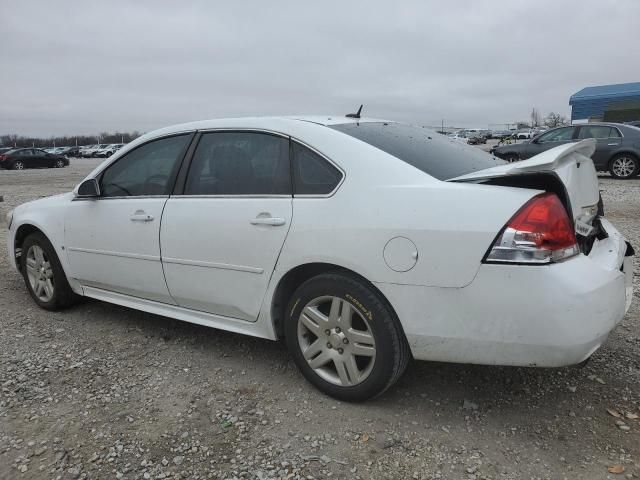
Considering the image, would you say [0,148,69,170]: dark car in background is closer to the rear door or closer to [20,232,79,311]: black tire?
the rear door

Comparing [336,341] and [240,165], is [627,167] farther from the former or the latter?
[336,341]

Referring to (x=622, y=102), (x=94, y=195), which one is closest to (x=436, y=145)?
(x=94, y=195)

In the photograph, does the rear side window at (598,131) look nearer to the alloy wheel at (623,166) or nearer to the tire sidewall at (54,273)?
the alloy wheel at (623,166)

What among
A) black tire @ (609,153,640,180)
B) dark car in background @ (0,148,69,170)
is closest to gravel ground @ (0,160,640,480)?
black tire @ (609,153,640,180)

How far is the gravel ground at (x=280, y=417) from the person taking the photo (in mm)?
2354

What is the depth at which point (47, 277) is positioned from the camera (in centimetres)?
429

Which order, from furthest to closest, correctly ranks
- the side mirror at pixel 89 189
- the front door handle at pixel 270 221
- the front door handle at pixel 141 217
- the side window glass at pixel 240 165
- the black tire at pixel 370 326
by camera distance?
the side mirror at pixel 89 189, the front door handle at pixel 141 217, the side window glass at pixel 240 165, the front door handle at pixel 270 221, the black tire at pixel 370 326

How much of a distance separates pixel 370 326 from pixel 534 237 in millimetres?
860

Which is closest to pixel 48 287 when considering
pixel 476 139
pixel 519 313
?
pixel 519 313

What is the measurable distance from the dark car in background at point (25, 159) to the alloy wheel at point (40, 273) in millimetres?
33136

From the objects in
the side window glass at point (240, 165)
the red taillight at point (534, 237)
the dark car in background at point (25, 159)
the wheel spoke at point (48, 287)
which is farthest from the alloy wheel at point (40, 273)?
the dark car in background at point (25, 159)

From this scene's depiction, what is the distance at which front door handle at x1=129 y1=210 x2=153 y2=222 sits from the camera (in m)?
3.44

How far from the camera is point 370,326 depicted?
260 cm

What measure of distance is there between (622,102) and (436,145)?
50184 millimetres
